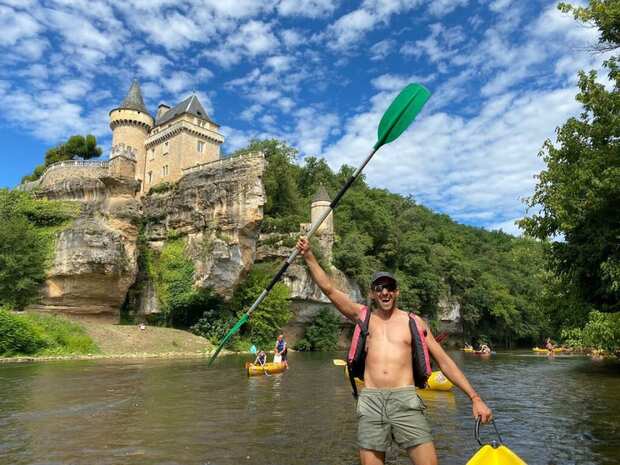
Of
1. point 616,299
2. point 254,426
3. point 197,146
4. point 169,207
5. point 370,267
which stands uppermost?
point 197,146

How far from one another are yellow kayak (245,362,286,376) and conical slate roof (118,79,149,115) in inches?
1502

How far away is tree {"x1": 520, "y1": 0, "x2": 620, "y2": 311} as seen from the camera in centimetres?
1287

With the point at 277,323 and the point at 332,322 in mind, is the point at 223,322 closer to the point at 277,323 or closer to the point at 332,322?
the point at 277,323

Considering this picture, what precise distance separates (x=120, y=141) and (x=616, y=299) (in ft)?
147

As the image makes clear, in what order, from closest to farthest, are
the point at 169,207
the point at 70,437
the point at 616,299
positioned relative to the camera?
the point at 70,437
the point at 616,299
the point at 169,207

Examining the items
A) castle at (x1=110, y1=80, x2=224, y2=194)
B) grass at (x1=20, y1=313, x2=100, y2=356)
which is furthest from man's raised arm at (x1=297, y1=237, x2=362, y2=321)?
castle at (x1=110, y1=80, x2=224, y2=194)

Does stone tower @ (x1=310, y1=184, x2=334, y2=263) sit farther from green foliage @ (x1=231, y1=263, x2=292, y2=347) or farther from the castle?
the castle

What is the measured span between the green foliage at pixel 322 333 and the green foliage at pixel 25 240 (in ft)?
65.8

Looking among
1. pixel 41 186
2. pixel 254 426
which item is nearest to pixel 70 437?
pixel 254 426

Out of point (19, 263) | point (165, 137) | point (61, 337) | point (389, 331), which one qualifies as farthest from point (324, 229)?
point (389, 331)

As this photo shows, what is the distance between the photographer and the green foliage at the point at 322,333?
1565 inches

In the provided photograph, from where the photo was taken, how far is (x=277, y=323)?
120ft

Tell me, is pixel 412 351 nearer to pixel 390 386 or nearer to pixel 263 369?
pixel 390 386

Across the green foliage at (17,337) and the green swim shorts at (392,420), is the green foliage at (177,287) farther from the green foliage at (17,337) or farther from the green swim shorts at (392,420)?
the green swim shorts at (392,420)
